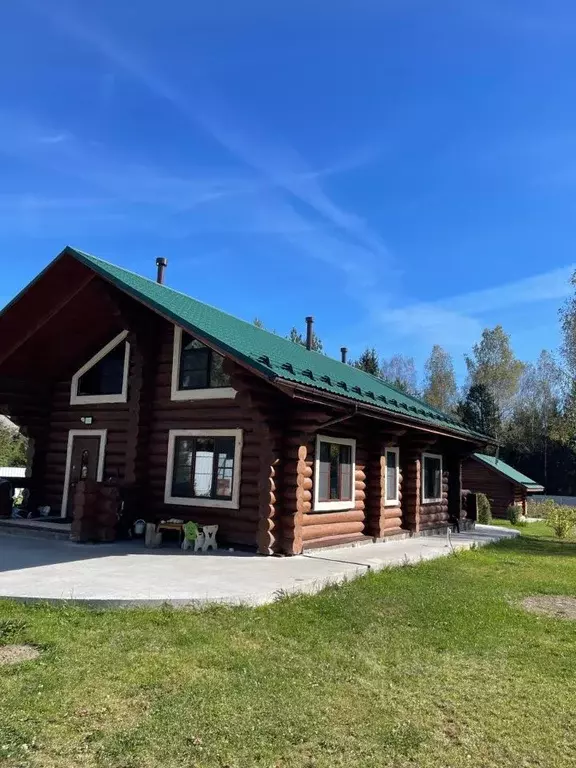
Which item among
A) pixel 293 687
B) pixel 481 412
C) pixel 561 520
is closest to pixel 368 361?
pixel 481 412

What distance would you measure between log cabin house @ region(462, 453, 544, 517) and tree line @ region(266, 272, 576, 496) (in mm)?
9681

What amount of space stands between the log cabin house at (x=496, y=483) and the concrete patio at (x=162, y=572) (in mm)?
20228

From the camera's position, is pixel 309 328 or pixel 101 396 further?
pixel 309 328

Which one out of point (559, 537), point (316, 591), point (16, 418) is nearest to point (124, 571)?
point (316, 591)

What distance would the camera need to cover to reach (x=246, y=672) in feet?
15.4

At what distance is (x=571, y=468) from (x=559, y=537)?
91.8 feet

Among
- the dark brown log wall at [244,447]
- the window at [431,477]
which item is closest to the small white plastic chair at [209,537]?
the dark brown log wall at [244,447]

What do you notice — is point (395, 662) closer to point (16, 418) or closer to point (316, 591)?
point (316, 591)

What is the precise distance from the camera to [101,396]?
13.5 m

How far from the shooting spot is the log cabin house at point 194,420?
1034cm

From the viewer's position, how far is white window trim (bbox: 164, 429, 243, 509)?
11195 mm

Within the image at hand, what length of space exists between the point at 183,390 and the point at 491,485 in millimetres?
23604

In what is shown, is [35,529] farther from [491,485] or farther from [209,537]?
[491,485]

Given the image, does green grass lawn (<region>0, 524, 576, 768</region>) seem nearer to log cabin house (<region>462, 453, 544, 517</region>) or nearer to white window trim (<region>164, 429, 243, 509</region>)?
white window trim (<region>164, 429, 243, 509</region>)
